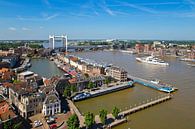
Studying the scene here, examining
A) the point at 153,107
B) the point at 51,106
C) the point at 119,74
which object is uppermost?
the point at 119,74

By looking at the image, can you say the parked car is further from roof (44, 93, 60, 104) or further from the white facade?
roof (44, 93, 60, 104)

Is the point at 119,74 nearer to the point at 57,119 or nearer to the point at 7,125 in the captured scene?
the point at 57,119

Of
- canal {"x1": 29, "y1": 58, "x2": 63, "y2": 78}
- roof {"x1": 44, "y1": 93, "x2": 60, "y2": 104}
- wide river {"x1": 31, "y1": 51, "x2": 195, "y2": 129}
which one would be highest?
roof {"x1": 44, "y1": 93, "x2": 60, "y2": 104}

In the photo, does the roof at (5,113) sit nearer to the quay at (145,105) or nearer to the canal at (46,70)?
the quay at (145,105)

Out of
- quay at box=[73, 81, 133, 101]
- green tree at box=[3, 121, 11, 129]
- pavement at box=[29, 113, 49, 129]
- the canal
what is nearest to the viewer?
green tree at box=[3, 121, 11, 129]

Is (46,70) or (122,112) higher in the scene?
(46,70)

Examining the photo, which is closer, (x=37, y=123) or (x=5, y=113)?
(x=5, y=113)

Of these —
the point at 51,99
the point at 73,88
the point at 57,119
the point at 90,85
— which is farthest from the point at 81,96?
the point at 57,119

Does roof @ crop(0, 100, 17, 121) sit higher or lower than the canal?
higher

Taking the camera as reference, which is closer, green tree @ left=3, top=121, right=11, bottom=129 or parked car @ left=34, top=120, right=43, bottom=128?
green tree @ left=3, top=121, right=11, bottom=129

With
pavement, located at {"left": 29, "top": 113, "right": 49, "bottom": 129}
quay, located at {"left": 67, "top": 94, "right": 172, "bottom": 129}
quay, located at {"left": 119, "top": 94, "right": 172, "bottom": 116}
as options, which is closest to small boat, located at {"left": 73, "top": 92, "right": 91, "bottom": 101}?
quay, located at {"left": 67, "top": 94, "right": 172, "bottom": 129}

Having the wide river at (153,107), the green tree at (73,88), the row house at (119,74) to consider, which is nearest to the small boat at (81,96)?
the wide river at (153,107)

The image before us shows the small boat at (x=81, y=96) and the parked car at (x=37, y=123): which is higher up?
the small boat at (x=81, y=96)
